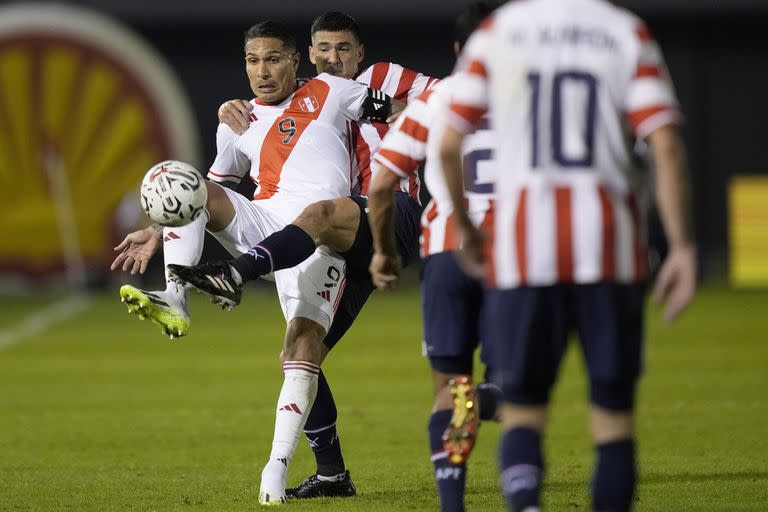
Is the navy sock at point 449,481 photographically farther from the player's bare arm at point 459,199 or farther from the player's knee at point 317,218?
the player's knee at point 317,218

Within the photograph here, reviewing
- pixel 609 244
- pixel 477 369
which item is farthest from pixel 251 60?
pixel 477 369

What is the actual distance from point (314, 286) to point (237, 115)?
3.04ft

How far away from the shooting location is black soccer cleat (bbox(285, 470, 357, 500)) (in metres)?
6.34

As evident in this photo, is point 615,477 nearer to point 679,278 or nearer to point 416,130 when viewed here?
point 679,278

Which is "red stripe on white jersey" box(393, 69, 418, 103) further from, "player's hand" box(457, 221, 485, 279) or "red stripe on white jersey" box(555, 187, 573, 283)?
"red stripe on white jersey" box(555, 187, 573, 283)

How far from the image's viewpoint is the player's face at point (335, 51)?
7.02 meters

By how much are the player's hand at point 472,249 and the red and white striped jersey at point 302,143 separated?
7.35 ft

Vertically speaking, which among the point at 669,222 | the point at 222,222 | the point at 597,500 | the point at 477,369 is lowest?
the point at 477,369

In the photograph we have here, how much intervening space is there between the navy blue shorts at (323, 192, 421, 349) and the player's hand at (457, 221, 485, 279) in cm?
172

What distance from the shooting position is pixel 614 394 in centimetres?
399

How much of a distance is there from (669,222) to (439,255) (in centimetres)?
138

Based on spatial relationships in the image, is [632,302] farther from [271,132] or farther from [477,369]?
[477,369]

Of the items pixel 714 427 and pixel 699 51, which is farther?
pixel 699 51

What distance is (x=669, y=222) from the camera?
153 inches
